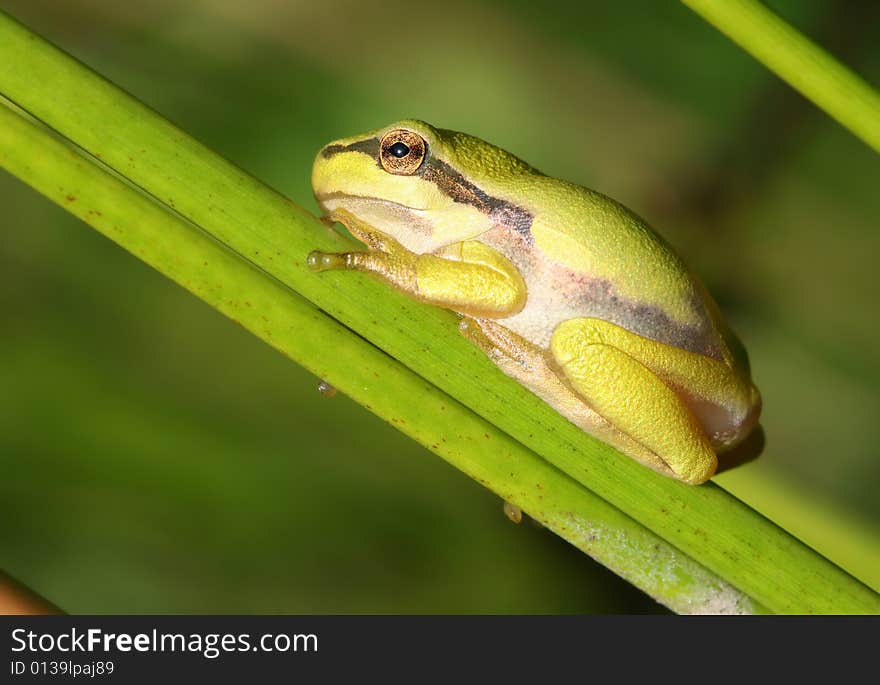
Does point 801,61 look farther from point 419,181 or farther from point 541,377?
point 419,181

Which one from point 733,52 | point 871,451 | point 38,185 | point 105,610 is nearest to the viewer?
point 38,185

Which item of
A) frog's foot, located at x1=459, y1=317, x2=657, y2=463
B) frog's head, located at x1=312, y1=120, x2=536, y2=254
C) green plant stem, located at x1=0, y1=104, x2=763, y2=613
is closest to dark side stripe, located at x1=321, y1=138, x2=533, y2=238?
frog's head, located at x1=312, y1=120, x2=536, y2=254

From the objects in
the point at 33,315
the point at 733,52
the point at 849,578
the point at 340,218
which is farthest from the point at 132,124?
the point at 733,52

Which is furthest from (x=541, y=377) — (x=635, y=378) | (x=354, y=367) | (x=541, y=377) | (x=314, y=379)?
(x=314, y=379)

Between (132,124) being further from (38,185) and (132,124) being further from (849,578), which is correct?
(849,578)

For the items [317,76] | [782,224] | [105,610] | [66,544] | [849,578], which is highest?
[317,76]

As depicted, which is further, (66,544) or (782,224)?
(782,224)

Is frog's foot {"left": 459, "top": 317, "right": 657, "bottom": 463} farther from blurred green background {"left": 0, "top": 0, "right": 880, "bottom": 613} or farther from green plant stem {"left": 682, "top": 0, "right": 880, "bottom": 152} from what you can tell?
green plant stem {"left": 682, "top": 0, "right": 880, "bottom": 152}
